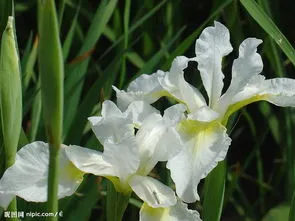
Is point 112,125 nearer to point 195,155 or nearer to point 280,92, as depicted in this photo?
point 195,155

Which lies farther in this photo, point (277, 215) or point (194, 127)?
point (277, 215)

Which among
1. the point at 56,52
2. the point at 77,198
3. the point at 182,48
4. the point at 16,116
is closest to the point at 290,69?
the point at 182,48

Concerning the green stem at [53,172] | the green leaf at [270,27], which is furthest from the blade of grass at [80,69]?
the green stem at [53,172]

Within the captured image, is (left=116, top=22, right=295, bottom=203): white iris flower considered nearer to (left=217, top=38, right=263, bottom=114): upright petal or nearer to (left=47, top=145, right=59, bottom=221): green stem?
(left=217, top=38, right=263, bottom=114): upright petal

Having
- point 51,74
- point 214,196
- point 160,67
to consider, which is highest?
point 51,74

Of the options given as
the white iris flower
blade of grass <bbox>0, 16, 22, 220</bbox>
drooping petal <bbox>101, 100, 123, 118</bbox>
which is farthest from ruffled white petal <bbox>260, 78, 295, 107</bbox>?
blade of grass <bbox>0, 16, 22, 220</bbox>

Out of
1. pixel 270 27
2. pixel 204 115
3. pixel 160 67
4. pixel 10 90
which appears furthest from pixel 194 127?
pixel 160 67

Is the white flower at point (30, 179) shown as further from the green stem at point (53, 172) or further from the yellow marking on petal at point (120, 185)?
the green stem at point (53, 172)
